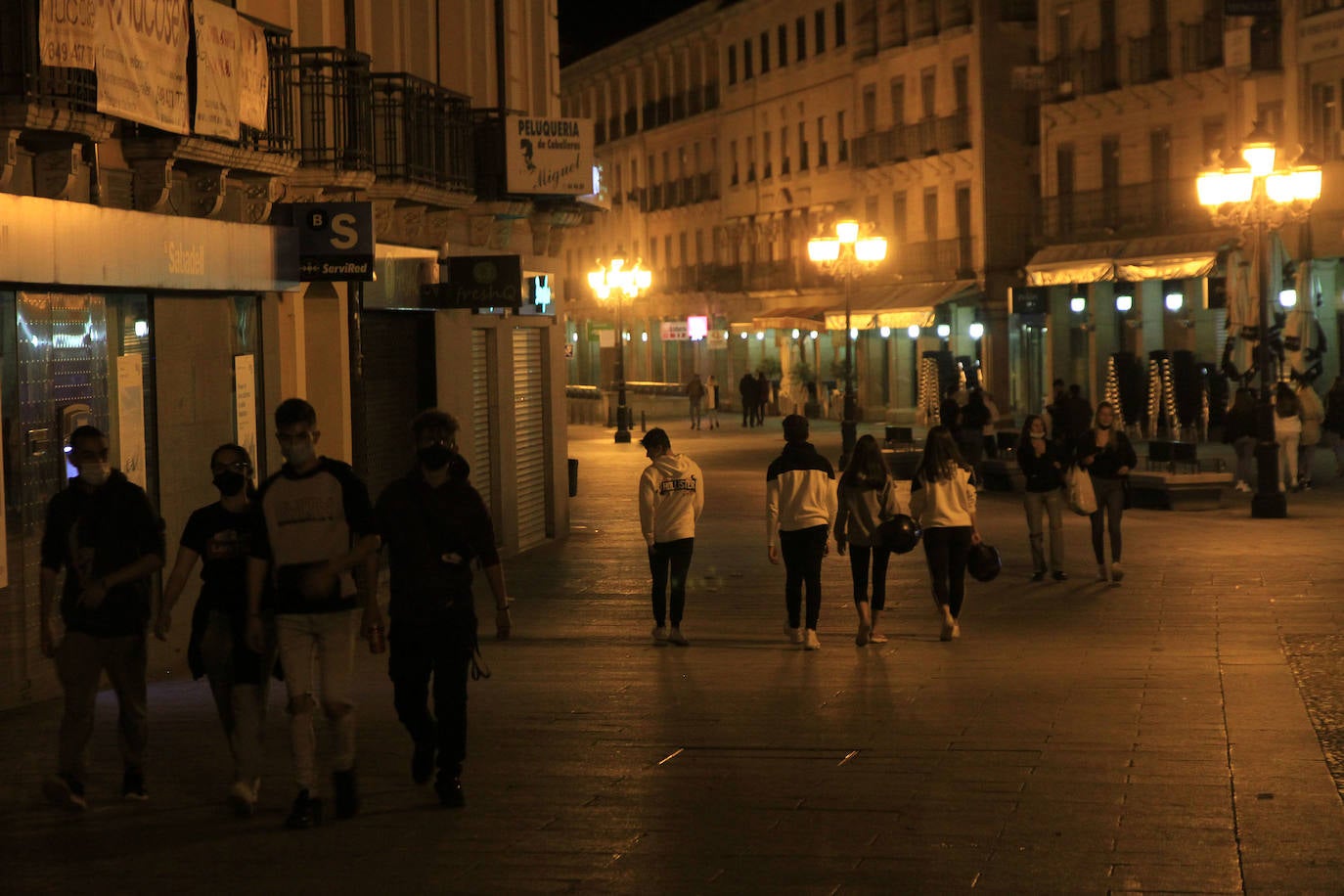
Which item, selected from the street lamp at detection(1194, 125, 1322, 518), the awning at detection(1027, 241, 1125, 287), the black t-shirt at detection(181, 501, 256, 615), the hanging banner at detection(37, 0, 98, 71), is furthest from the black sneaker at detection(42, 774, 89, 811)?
the awning at detection(1027, 241, 1125, 287)

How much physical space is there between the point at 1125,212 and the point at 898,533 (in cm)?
4001

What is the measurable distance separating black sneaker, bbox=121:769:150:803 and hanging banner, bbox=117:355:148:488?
15.4 feet

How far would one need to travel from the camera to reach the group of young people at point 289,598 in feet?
29.6

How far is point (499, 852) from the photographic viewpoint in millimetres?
8406

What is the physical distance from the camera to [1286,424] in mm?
28703

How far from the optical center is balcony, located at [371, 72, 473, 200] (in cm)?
1947

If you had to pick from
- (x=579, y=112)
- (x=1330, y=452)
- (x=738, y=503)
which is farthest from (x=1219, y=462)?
(x=579, y=112)

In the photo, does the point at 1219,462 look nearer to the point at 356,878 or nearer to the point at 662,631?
the point at 662,631

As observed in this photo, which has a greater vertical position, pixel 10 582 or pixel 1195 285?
pixel 1195 285

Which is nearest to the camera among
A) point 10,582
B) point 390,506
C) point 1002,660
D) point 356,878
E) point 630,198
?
point 356,878

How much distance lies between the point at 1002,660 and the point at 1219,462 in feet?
53.1

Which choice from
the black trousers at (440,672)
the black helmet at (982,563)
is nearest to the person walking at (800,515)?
the black helmet at (982,563)

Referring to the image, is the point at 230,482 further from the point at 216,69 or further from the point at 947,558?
the point at 947,558

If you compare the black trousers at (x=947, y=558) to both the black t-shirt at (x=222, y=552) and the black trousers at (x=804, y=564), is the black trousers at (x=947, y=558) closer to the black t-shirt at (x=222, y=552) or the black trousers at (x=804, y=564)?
the black trousers at (x=804, y=564)
